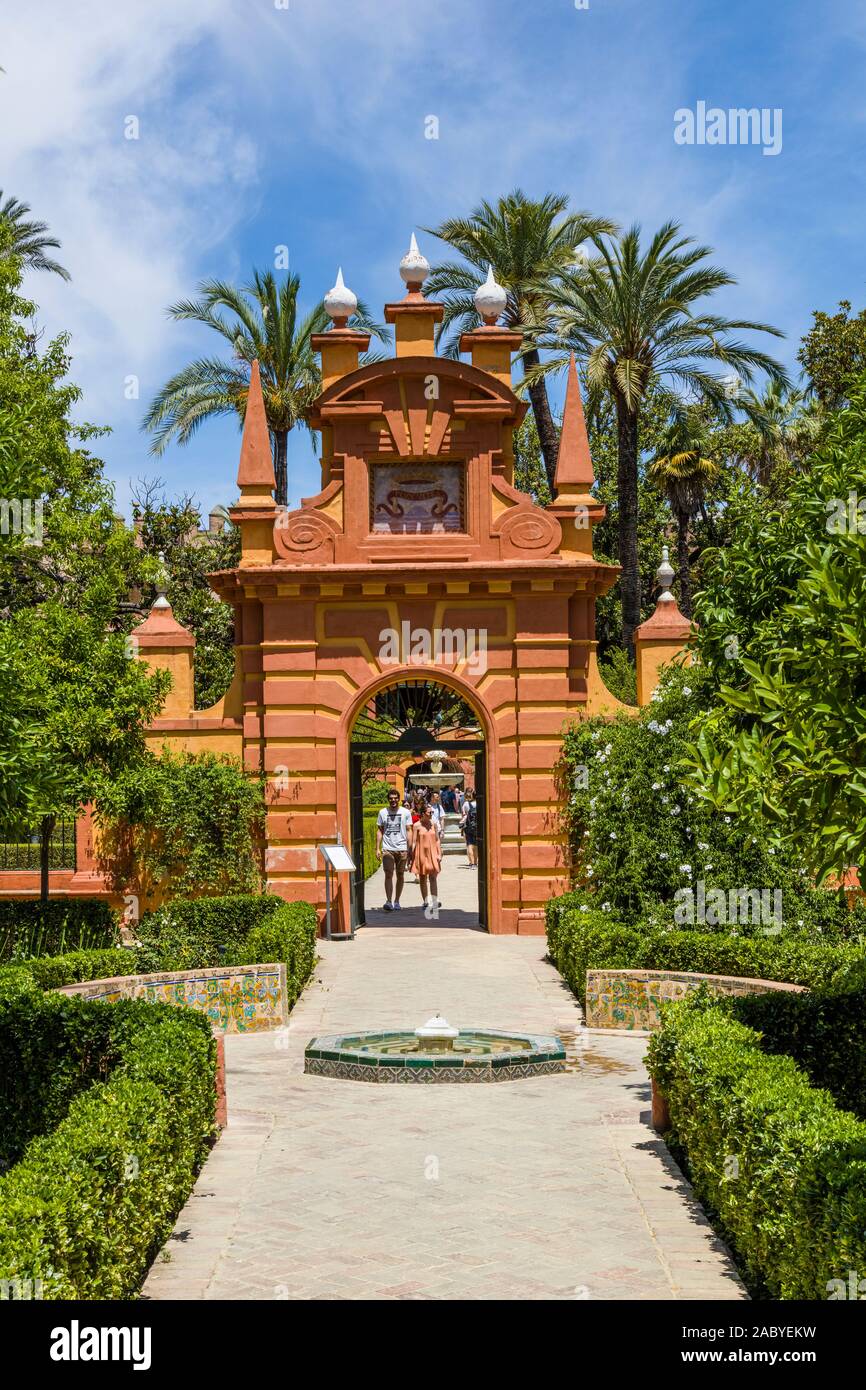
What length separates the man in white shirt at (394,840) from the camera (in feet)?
79.2

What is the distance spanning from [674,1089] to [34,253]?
2827cm

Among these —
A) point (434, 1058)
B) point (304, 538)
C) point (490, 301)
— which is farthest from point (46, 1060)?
point (490, 301)

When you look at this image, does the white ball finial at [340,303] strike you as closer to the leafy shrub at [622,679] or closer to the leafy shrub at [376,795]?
the leafy shrub at [622,679]

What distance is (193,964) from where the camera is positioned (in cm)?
1555

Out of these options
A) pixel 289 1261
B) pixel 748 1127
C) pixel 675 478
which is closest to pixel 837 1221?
pixel 748 1127

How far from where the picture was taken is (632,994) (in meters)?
14.3

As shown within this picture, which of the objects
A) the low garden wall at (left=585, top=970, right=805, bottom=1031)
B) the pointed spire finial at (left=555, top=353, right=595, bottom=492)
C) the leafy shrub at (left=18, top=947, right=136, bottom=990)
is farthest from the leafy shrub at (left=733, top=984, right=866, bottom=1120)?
the pointed spire finial at (left=555, top=353, right=595, bottom=492)

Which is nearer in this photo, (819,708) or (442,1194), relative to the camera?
(819,708)

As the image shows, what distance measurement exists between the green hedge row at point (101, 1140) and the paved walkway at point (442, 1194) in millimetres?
422

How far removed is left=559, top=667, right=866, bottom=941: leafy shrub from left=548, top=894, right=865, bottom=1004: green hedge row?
0.91 meters

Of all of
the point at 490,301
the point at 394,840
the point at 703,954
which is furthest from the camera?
the point at 394,840

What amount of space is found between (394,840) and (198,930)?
26.4 ft

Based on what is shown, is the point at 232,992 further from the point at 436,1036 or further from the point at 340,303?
the point at 340,303

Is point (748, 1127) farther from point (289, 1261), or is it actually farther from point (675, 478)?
point (675, 478)
